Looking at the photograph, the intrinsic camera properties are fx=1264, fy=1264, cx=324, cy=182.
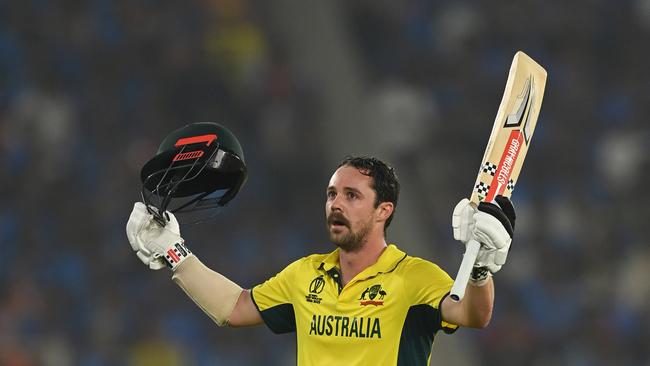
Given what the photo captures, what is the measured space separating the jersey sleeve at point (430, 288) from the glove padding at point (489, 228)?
0.87 ft

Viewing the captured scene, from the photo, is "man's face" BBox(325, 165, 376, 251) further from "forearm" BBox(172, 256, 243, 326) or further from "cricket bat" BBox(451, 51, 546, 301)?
"forearm" BBox(172, 256, 243, 326)

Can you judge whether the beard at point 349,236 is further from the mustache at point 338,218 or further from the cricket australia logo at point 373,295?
the cricket australia logo at point 373,295

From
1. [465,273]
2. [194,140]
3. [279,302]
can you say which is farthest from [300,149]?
[465,273]

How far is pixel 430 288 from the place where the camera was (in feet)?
12.7

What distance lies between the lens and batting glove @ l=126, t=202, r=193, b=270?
4.23 meters

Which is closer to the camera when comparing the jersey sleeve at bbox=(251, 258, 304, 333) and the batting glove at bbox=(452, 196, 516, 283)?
the batting glove at bbox=(452, 196, 516, 283)

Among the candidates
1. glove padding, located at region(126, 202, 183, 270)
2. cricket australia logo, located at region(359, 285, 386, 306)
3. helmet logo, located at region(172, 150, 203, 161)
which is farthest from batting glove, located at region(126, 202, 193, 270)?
cricket australia logo, located at region(359, 285, 386, 306)

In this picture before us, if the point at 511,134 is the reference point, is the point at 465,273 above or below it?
below

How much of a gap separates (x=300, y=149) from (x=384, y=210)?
5387 millimetres

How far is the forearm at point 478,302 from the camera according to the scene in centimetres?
364

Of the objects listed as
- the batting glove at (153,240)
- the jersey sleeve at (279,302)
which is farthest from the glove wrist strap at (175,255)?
the jersey sleeve at (279,302)

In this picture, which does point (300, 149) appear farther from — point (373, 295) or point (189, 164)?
point (373, 295)

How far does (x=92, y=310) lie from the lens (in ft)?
27.6

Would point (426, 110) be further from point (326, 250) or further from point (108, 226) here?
point (108, 226)
